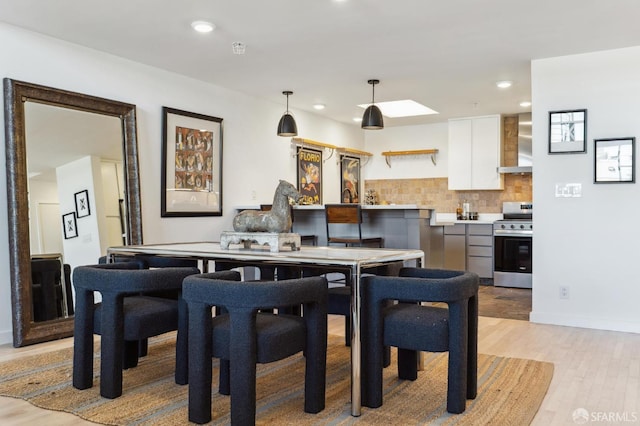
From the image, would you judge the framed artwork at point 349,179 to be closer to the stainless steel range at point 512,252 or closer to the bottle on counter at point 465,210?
the bottle on counter at point 465,210

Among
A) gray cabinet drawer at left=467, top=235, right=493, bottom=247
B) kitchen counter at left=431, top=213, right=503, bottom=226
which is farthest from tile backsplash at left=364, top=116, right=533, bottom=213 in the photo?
gray cabinet drawer at left=467, top=235, right=493, bottom=247

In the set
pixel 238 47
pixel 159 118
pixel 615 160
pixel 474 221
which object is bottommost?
pixel 474 221

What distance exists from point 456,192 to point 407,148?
1042 millimetres

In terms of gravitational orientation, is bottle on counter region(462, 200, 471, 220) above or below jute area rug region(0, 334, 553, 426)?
above

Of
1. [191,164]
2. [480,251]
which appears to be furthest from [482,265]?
[191,164]

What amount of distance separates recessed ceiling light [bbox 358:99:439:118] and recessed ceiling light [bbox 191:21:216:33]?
355 centimetres

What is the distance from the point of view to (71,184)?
166 inches

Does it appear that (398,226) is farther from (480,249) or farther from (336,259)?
(336,259)

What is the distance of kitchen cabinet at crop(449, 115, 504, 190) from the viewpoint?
7.18m

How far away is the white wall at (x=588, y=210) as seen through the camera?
4.34m

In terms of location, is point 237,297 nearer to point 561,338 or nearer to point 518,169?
point 561,338

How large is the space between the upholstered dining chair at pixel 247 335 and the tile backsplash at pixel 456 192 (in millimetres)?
5669

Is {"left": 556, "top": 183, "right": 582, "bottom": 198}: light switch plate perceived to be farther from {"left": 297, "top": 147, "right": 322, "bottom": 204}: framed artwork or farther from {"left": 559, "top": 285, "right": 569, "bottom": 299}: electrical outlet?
{"left": 297, "top": 147, "right": 322, "bottom": 204}: framed artwork

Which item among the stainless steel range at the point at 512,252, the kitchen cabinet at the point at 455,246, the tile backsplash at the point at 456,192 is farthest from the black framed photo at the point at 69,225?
the tile backsplash at the point at 456,192
